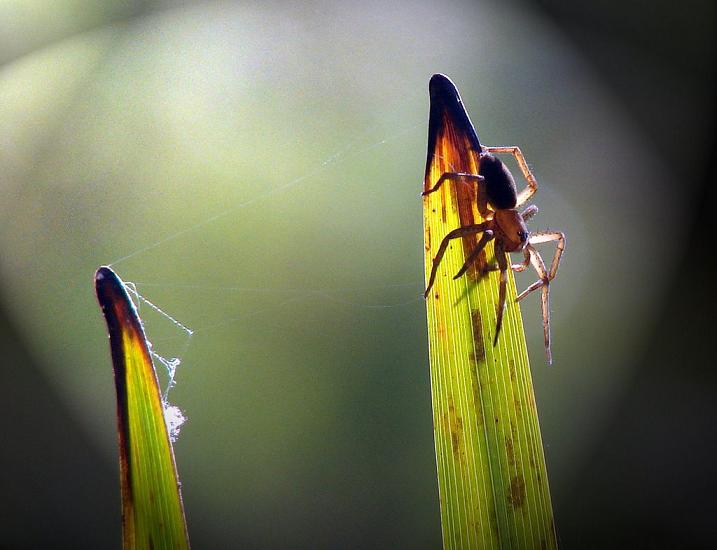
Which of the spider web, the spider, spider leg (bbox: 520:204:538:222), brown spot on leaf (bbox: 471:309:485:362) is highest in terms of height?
the spider web

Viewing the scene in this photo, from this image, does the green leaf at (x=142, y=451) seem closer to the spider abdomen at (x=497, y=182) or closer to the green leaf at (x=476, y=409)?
the green leaf at (x=476, y=409)

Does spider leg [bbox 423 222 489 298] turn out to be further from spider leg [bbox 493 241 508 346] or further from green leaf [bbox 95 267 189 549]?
green leaf [bbox 95 267 189 549]

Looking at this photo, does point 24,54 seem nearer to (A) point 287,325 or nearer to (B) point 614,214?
(A) point 287,325

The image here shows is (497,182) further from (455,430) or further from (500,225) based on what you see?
(455,430)

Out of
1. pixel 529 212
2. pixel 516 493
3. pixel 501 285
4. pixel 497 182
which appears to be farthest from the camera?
pixel 529 212

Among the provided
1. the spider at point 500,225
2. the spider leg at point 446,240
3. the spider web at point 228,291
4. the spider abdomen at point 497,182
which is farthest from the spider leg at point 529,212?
the spider web at point 228,291

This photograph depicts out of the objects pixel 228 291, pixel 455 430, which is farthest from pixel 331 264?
pixel 455 430

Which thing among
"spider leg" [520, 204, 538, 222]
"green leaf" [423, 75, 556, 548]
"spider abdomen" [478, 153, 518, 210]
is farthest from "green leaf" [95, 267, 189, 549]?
"spider leg" [520, 204, 538, 222]
